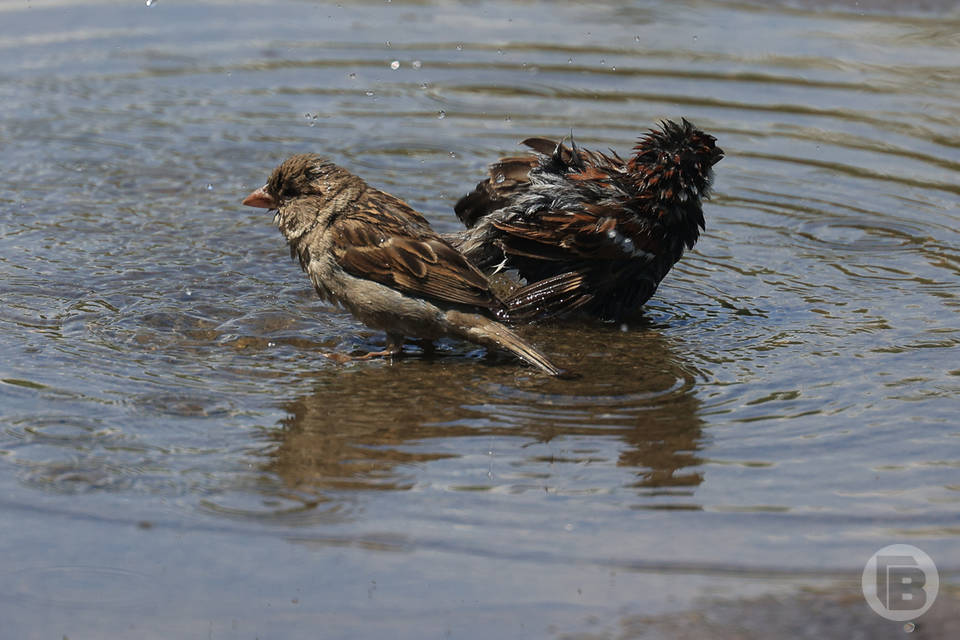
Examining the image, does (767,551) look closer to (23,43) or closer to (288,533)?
(288,533)

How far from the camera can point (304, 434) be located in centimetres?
499

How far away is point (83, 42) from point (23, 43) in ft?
1.71

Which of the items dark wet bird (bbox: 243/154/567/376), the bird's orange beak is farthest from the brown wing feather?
the bird's orange beak

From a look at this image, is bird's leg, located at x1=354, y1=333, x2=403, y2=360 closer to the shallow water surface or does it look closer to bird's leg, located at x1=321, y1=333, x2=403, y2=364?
bird's leg, located at x1=321, y1=333, x2=403, y2=364

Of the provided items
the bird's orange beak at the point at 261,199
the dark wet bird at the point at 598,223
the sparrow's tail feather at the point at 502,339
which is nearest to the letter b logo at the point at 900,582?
the sparrow's tail feather at the point at 502,339

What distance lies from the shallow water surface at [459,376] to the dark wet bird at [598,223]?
25 cm

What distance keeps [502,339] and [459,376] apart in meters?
0.28

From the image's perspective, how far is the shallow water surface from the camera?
385 centimetres

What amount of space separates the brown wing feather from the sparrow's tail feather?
0.09 m

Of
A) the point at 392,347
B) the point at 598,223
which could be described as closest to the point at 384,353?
the point at 392,347

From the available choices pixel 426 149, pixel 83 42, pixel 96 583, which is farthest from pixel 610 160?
pixel 83 42

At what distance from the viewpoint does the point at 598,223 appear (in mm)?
6223

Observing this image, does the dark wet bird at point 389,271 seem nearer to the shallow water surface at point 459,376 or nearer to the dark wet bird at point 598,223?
the shallow water surface at point 459,376

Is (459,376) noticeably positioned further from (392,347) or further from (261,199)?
(261,199)
